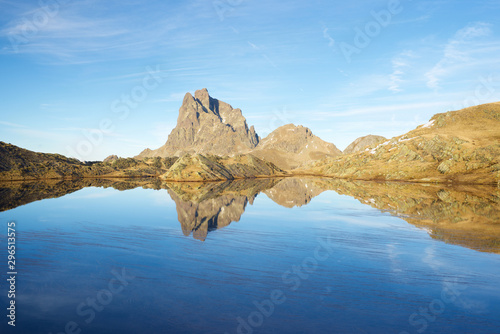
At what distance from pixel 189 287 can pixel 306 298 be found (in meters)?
5.26

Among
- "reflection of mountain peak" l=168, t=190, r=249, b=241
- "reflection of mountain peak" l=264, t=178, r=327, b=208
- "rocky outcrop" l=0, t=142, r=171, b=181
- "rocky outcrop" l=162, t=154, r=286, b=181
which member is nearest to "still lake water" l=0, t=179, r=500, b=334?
"reflection of mountain peak" l=168, t=190, r=249, b=241

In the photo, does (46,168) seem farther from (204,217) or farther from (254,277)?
(254,277)

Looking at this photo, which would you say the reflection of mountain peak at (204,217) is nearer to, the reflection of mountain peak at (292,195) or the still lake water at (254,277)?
the still lake water at (254,277)

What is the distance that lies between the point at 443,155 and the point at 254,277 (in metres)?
150

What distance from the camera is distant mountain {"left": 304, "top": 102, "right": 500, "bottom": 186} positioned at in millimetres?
114531

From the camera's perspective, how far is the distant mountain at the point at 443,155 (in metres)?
115

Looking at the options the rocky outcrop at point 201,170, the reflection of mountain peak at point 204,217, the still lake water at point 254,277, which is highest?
the rocky outcrop at point 201,170

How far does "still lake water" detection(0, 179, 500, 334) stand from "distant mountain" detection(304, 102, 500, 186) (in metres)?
99.2

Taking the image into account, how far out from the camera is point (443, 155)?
136m

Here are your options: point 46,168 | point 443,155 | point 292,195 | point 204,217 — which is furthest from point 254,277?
point 443,155

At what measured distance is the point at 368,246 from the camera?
2172 centimetres

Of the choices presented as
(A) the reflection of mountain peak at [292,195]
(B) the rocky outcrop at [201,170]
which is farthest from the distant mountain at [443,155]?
(A) the reflection of mountain peak at [292,195]

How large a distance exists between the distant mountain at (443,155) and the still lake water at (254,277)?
99.2 meters

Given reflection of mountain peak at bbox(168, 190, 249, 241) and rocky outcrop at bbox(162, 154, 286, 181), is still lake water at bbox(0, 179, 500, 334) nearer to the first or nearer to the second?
reflection of mountain peak at bbox(168, 190, 249, 241)
